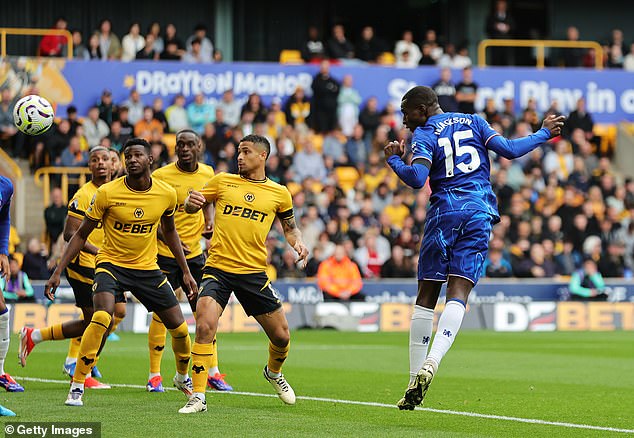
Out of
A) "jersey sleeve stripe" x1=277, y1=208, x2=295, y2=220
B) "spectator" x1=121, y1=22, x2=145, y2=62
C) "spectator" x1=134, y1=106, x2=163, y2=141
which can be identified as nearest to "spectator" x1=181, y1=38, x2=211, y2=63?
"spectator" x1=121, y1=22, x2=145, y2=62

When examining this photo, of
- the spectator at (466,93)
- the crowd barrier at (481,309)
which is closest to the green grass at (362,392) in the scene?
the crowd barrier at (481,309)

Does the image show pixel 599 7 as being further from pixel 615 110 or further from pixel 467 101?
pixel 467 101

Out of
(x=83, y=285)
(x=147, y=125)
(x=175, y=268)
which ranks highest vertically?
(x=147, y=125)

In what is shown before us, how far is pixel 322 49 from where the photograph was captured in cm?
2962

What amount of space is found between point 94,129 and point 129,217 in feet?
49.1

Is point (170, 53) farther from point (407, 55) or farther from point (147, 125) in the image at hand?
point (407, 55)

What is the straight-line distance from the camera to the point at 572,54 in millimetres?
32531

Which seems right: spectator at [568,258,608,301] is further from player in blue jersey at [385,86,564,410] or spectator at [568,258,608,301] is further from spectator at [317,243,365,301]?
player in blue jersey at [385,86,564,410]

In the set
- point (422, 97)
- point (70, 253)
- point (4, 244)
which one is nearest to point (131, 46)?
point (4, 244)

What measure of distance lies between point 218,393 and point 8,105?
1514 cm

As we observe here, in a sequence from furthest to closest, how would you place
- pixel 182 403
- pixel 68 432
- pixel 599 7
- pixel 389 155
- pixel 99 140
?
pixel 599 7, pixel 99 140, pixel 182 403, pixel 389 155, pixel 68 432

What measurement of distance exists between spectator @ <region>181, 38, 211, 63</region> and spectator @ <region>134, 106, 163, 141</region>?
98.9 inches

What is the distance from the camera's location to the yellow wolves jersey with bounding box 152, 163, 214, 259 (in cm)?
1253

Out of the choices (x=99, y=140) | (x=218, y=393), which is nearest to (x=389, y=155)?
(x=218, y=393)
